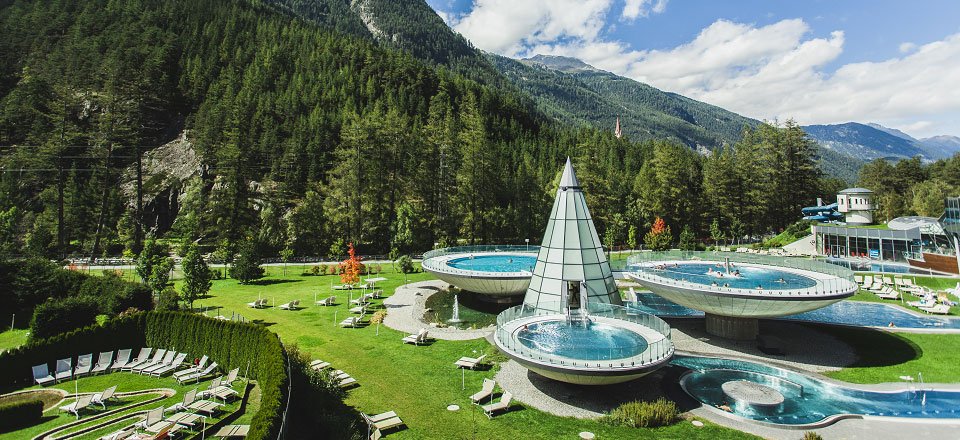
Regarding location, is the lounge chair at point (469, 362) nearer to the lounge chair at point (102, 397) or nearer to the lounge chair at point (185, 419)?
the lounge chair at point (185, 419)

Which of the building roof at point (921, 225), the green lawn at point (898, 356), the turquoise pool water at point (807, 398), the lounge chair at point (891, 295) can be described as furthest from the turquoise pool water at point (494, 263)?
the building roof at point (921, 225)

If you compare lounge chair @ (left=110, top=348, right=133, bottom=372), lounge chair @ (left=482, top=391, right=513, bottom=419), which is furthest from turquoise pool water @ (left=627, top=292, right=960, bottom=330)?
lounge chair @ (left=110, top=348, right=133, bottom=372)

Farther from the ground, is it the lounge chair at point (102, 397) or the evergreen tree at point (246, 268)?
the evergreen tree at point (246, 268)

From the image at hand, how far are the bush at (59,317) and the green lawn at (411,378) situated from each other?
678 cm

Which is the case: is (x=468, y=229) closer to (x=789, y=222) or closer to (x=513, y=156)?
(x=513, y=156)

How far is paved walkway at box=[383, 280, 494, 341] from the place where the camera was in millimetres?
26031

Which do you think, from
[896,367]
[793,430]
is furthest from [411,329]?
[896,367]

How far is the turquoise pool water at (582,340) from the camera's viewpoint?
17.2m

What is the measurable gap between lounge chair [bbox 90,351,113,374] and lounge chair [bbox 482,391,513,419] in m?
18.3

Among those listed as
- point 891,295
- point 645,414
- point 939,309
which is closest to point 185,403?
point 645,414

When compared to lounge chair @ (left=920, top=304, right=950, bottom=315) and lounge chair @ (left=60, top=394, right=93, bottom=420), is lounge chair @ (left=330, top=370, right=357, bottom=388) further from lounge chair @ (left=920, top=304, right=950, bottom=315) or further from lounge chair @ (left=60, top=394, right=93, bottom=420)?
lounge chair @ (left=920, top=304, right=950, bottom=315)

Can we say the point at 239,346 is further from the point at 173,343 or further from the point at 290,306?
the point at 290,306

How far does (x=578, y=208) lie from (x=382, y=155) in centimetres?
3917

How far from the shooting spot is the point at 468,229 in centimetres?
6006
